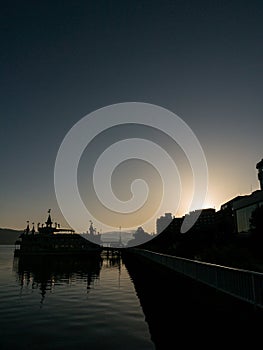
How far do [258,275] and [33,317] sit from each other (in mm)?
8782

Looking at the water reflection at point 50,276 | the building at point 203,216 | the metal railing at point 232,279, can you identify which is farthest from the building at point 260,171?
the building at point 203,216

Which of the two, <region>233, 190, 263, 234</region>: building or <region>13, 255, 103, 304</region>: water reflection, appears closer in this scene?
<region>13, 255, 103, 304</region>: water reflection

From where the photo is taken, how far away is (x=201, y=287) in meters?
12.5

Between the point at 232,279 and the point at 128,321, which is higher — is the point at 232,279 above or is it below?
above

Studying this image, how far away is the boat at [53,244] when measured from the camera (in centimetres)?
8781

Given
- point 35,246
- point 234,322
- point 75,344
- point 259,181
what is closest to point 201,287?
point 234,322

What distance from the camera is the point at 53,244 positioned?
3910 inches

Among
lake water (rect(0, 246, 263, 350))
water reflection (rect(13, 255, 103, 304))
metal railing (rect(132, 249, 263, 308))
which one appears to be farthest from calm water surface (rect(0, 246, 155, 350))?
metal railing (rect(132, 249, 263, 308))

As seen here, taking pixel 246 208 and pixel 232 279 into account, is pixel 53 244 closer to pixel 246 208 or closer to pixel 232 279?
pixel 246 208

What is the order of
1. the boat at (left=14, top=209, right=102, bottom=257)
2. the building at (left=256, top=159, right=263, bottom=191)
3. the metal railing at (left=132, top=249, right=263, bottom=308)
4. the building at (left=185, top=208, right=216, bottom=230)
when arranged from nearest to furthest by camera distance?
the metal railing at (left=132, top=249, right=263, bottom=308) → the building at (left=256, top=159, right=263, bottom=191) → the boat at (left=14, top=209, right=102, bottom=257) → the building at (left=185, top=208, right=216, bottom=230)

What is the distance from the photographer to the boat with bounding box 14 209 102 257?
3457 inches

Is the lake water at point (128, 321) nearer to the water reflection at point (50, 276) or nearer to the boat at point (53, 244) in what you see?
the water reflection at point (50, 276)

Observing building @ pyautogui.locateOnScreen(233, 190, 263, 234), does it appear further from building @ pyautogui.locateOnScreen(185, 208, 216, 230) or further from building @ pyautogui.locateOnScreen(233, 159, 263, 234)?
building @ pyautogui.locateOnScreen(185, 208, 216, 230)

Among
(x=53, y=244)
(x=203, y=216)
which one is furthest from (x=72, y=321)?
(x=203, y=216)
